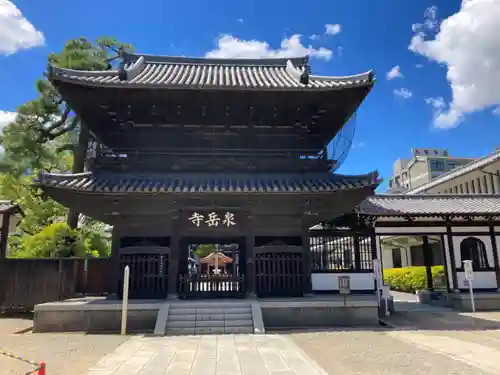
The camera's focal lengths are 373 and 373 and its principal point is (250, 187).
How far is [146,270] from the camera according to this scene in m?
14.1

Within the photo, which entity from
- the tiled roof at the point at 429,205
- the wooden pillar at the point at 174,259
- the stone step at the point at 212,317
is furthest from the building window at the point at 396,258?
the wooden pillar at the point at 174,259

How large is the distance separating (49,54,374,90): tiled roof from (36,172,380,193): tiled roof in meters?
3.37

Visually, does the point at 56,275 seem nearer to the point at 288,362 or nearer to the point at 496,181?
the point at 288,362

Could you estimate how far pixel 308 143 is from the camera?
1595cm

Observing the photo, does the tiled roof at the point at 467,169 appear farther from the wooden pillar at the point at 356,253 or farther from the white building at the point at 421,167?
the white building at the point at 421,167

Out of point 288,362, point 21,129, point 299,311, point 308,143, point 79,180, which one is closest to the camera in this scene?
point 288,362

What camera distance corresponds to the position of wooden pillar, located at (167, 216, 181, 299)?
Answer: 533 inches

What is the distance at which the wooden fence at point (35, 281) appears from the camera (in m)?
15.9

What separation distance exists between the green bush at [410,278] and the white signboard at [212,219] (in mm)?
15047

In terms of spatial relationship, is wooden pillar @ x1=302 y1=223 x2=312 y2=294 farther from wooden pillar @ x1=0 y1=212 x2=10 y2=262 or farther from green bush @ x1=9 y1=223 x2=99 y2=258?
wooden pillar @ x1=0 y1=212 x2=10 y2=262

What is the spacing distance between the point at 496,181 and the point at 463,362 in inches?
1033

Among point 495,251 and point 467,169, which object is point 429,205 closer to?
point 495,251

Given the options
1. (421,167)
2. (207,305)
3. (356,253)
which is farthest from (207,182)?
(421,167)

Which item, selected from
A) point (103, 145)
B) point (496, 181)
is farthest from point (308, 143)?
point (496, 181)
